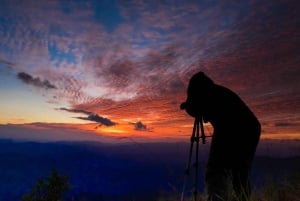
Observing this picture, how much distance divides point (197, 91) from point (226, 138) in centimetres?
106

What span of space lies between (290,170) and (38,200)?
143 feet

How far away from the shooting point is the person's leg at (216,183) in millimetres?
Result: 3742

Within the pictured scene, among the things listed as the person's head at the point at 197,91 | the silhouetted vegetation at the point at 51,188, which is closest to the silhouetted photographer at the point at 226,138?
the person's head at the point at 197,91

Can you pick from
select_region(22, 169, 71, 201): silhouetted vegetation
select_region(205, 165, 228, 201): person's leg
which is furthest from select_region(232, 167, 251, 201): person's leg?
select_region(22, 169, 71, 201): silhouetted vegetation

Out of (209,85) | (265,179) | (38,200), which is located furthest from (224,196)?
(38,200)

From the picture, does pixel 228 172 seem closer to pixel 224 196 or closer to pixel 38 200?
pixel 224 196

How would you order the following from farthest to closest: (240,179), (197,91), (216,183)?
(197,91)
(240,179)
(216,183)

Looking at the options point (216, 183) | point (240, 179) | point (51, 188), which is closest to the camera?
point (216, 183)

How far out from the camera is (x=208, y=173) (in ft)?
13.1

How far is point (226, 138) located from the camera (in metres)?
4.11

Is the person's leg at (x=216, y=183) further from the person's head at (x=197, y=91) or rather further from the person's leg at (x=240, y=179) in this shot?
the person's head at (x=197, y=91)

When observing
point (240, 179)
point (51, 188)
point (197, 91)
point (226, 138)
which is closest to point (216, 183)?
point (240, 179)

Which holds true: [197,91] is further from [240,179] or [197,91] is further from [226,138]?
[240,179]

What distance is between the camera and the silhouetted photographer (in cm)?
392
